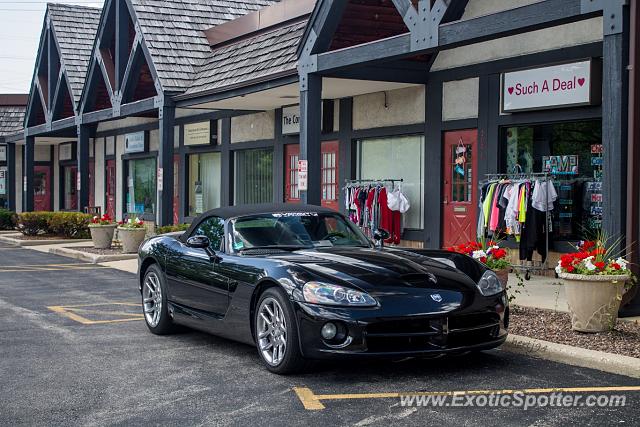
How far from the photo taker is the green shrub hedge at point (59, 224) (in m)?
25.8

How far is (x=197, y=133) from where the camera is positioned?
2552 centimetres

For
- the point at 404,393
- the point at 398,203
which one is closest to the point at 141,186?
the point at 398,203

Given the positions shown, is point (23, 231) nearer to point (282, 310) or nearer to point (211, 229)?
point (211, 229)

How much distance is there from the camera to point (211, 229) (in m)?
8.71

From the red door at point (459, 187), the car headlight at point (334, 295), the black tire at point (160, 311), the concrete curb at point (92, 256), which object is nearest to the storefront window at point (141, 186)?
the concrete curb at point (92, 256)

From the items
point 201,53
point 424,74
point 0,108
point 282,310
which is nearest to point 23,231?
point 201,53

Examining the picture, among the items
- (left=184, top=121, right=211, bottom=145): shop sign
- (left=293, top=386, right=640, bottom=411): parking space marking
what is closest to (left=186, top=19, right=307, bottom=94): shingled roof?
(left=184, top=121, right=211, bottom=145): shop sign

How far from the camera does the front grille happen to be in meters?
6.61

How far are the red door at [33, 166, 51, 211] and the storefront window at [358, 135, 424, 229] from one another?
23516mm

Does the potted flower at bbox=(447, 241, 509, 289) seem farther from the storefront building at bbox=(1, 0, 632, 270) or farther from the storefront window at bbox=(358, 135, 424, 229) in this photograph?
the storefront window at bbox=(358, 135, 424, 229)

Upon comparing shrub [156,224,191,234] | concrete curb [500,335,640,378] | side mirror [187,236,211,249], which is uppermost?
side mirror [187,236,211,249]

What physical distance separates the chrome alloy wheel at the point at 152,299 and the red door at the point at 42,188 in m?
31.0

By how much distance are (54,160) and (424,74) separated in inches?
1024

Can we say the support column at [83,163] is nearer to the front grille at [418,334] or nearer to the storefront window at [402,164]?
the storefront window at [402,164]
